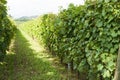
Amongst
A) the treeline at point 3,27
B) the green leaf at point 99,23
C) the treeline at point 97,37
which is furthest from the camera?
the treeline at point 3,27

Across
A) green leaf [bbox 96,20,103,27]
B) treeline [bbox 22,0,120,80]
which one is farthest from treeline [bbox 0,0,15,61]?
green leaf [bbox 96,20,103,27]

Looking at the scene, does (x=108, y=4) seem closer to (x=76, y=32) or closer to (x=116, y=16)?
(x=116, y=16)

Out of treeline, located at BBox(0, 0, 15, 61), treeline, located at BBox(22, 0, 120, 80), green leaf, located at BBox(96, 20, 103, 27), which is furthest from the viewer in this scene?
treeline, located at BBox(0, 0, 15, 61)

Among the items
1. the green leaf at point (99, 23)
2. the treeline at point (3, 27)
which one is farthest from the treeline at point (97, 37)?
the treeline at point (3, 27)

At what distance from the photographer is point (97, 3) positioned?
6227 mm

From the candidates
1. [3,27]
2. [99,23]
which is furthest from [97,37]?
[3,27]

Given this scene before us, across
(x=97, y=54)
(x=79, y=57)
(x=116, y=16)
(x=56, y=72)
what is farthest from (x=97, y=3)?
(x=56, y=72)

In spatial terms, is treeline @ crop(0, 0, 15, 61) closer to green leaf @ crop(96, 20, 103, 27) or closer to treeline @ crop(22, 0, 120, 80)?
treeline @ crop(22, 0, 120, 80)

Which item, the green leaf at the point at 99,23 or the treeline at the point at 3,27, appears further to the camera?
the treeline at the point at 3,27

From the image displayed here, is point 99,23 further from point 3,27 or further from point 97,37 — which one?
point 3,27

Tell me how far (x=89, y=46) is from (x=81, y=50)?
0.84 m

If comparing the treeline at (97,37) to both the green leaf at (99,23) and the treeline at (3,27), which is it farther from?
the treeline at (3,27)

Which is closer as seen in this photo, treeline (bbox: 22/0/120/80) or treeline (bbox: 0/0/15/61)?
treeline (bbox: 22/0/120/80)

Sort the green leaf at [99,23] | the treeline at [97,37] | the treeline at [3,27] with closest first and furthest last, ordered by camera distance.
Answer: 1. the treeline at [97,37]
2. the green leaf at [99,23]
3. the treeline at [3,27]
